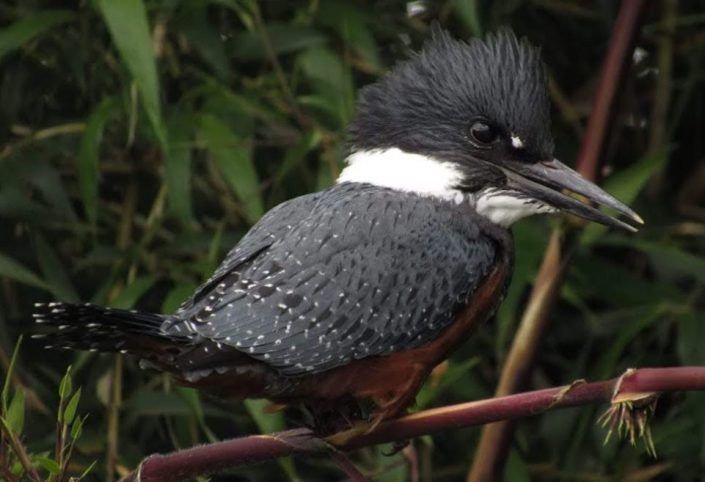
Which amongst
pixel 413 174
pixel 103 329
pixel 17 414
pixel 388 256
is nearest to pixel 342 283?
pixel 388 256

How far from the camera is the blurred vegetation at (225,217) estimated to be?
9.79 feet

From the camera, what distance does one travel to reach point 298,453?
2.02m

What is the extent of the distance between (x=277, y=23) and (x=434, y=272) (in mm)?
1158

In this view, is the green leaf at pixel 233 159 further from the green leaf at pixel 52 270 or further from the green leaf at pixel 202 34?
the green leaf at pixel 52 270

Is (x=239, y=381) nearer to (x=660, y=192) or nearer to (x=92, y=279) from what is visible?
(x=92, y=279)

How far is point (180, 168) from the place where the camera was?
117 inches

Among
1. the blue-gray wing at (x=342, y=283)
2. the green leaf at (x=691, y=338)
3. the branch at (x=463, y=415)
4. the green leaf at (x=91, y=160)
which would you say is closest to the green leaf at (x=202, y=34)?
the green leaf at (x=91, y=160)

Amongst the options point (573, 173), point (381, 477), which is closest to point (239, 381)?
point (573, 173)

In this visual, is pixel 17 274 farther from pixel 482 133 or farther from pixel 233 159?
pixel 482 133

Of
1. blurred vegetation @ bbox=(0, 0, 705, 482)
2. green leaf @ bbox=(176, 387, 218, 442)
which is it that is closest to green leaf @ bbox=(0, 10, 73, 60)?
blurred vegetation @ bbox=(0, 0, 705, 482)

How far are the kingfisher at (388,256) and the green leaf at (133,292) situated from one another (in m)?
0.64

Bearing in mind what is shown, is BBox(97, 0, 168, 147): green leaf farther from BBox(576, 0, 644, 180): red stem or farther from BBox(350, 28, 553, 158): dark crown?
BBox(576, 0, 644, 180): red stem

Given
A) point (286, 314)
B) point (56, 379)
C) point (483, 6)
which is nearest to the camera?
point (286, 314)

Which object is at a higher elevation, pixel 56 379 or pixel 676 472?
pixel 56 379
